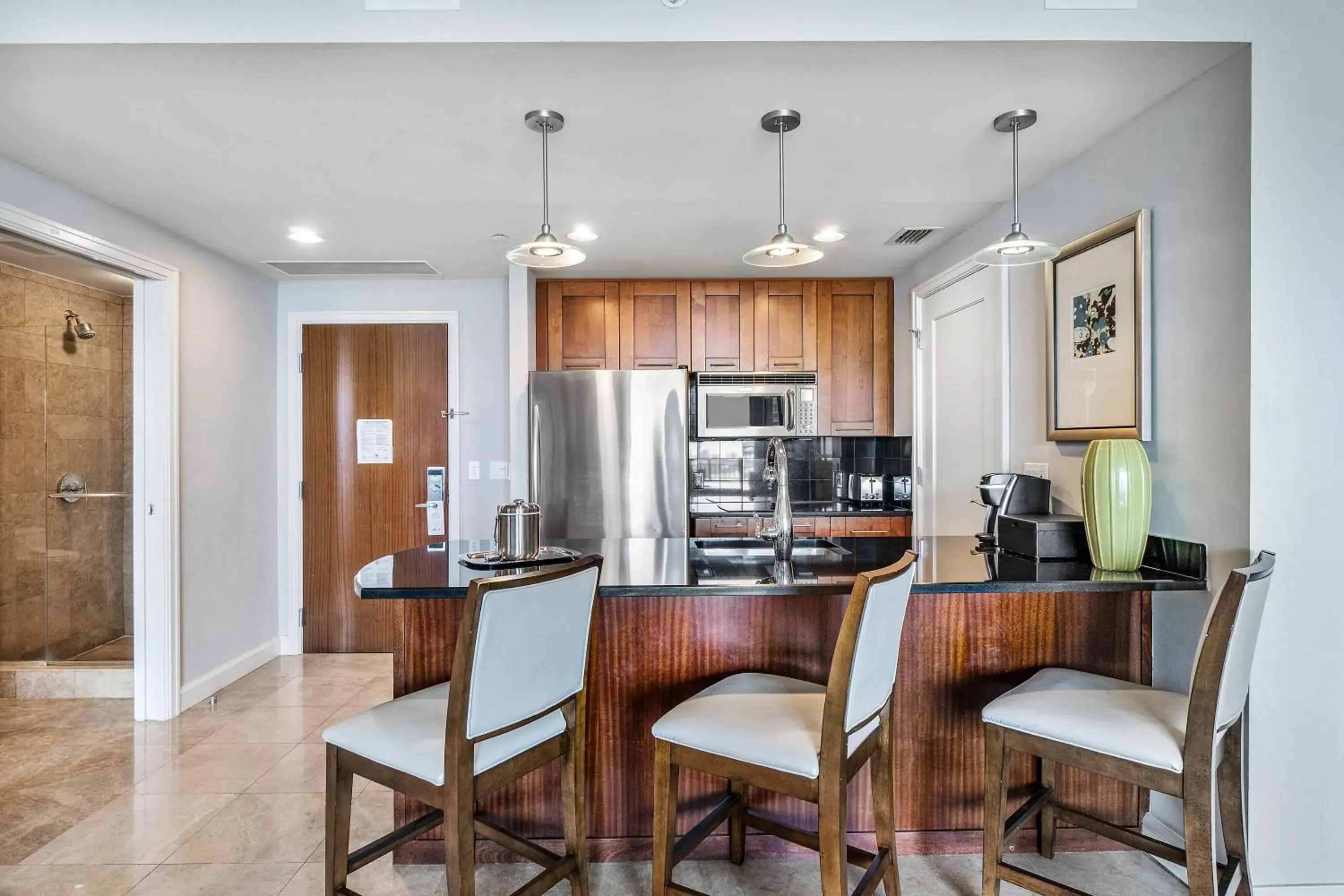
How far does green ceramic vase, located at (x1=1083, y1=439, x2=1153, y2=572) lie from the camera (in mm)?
1884

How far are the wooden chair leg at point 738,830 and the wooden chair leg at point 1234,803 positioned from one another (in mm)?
1119

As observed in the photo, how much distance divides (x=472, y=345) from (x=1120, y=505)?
11.0 ft

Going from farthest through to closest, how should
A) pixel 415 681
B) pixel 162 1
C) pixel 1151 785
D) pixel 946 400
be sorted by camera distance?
pixel 946 400, pixel 415 681, pixel 162 1, pixel 1151 785

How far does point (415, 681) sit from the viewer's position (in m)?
1.88

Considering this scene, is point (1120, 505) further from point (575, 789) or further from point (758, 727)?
point (575, 789)

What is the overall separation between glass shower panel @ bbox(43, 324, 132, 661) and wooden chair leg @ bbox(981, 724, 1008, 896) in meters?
4.37

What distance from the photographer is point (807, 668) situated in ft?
6.34

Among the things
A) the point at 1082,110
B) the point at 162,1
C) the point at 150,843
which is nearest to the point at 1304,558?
the point at 1082,110

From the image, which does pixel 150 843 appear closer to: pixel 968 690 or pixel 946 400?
pixel 968 690

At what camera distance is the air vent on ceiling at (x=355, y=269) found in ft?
12.0

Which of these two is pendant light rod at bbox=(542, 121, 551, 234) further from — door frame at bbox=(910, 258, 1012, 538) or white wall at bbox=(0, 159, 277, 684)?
white wall at bbox=(0, 159, 277, 684)

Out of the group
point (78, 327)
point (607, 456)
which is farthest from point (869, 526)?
point (78, 327)

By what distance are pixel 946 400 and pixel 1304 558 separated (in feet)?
5.89

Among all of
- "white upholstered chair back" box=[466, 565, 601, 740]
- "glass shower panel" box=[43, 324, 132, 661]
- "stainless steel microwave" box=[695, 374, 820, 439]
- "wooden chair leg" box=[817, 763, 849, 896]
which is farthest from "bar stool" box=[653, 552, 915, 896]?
"glass shower panel" box=[43, 324, 132, 661]
